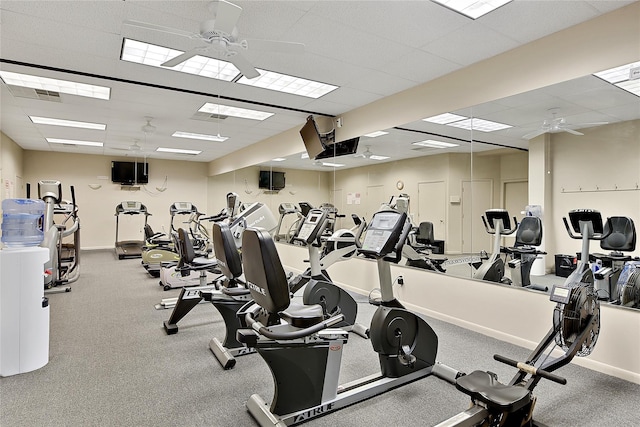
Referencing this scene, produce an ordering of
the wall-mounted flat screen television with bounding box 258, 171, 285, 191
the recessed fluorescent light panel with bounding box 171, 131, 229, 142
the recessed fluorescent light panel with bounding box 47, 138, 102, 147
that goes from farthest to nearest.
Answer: the wall-mounted flat screen television with bounding box 258, 171, 285, 191
the recessed fluorescent light panel with bounding box 47, 138, 102, 147
the recessed fluorescent light panel with bounding box 171, 131, 229, 142

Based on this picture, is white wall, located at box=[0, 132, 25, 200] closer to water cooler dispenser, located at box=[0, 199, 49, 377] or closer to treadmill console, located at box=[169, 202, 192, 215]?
treadmill console, located at box=[169, 202, 192, 215]

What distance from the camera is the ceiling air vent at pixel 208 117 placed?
6074mm

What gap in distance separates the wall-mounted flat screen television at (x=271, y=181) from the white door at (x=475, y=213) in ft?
16.6

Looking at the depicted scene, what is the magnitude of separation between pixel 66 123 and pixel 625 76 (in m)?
8.20

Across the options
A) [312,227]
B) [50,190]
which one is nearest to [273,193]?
[50,190]

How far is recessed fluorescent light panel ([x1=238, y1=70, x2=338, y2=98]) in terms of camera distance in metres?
4.37

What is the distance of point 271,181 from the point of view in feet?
29.8

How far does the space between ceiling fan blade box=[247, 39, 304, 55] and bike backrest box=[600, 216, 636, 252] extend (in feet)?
9.60

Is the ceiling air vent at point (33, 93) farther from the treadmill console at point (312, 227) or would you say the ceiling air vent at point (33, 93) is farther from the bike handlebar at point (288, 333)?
the bike handlebar at point (288, 333)

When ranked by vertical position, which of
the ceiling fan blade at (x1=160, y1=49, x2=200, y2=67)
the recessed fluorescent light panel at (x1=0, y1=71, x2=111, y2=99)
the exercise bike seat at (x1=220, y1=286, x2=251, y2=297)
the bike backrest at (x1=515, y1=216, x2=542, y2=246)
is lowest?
the exercise bike seat at (x1=220, y1=286, x2=251, y2=297)

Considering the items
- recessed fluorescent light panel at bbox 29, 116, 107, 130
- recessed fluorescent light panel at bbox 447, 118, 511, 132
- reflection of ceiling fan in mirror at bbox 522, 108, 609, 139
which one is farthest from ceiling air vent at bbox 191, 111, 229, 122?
reflection of ceiling fan in mirror at bbox 522, 108, 609, 139

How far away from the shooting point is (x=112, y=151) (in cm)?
1007

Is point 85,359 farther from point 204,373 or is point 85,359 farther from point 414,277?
point 414,277

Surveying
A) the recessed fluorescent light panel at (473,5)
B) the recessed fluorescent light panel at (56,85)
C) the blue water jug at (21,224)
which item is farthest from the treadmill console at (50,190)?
the recessed fluorescent light panel at (473,5)
